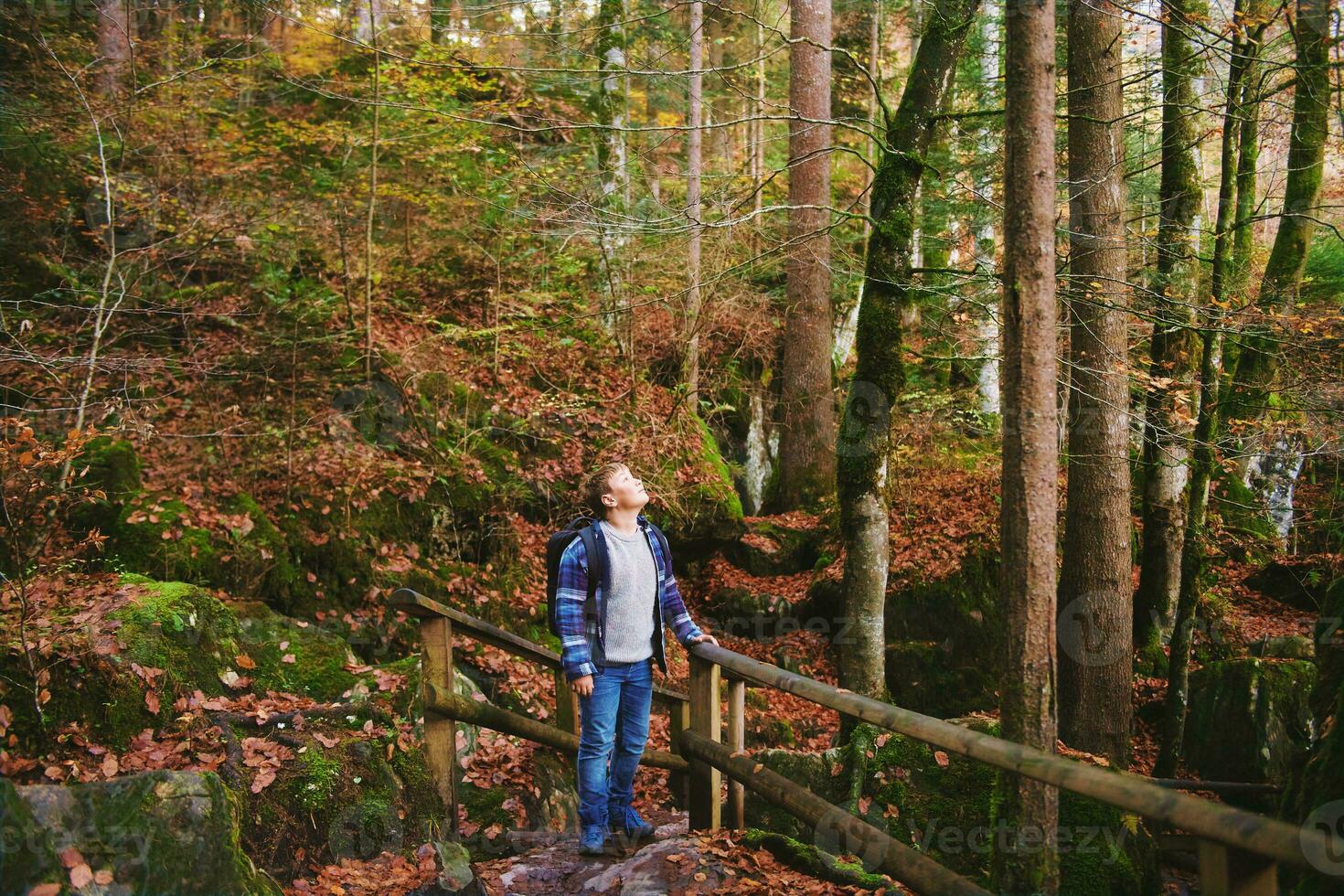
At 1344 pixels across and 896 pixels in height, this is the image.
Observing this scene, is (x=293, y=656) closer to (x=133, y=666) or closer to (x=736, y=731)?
(x=133, y=666)

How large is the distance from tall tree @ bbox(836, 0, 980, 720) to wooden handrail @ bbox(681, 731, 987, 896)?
3338mm

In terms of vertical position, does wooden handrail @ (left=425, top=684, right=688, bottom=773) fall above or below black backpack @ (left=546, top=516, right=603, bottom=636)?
below

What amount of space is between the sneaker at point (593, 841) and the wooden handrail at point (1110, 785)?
5.00ft

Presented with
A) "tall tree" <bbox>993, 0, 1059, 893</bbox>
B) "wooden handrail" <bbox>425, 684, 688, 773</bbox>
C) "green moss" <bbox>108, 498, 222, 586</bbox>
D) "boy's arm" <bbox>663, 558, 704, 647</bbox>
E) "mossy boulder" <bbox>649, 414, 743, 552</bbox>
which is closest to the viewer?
"tall tree" <bbox>993, 0, 1059, 893</bbox>

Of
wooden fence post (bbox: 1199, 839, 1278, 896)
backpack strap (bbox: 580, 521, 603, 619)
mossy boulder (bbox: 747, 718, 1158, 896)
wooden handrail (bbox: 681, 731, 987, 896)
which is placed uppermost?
backpack strap (bbox: 580, 521, 603, 619)

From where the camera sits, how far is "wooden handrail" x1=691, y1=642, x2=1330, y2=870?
2020mm

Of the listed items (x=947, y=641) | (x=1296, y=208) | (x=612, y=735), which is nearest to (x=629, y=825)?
(x=612, y=735)

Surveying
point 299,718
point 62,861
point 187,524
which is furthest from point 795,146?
point 62,861

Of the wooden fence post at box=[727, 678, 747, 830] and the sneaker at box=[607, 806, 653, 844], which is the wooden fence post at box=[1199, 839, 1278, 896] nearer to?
the wooden fence post at box=[727, 678, 747, 830]

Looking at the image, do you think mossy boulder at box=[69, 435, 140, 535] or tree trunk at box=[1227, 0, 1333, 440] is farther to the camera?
tree trunk at box=[1227, 0, 1333, 440]

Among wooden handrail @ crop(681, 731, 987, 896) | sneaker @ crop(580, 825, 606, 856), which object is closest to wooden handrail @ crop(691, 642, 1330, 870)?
wooden handrail @ crop(681, 731, 987, 896)

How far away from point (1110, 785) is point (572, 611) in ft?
8.48

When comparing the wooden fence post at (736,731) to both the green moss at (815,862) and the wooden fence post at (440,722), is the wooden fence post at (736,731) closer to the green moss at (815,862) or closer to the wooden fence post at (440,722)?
the green moss at (815,862)

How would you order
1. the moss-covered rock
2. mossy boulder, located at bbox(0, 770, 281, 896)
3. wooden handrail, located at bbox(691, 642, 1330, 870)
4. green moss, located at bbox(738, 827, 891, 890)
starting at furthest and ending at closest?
the moss-covered rock
green moss, located at bbox(738, 827, 891, 890)
mossy boulder, located at bbox(0, 770, 281, 896)
wooden handrail, located at bbox(691, 642, 1330, 870)
